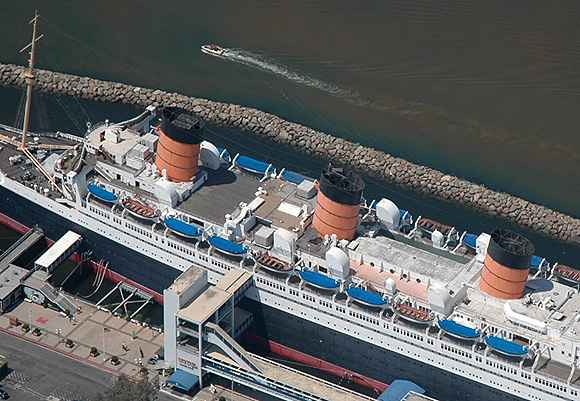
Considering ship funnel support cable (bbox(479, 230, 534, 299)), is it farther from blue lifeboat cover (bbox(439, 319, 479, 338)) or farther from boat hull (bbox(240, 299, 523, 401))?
boat hull (bbox(240, 299, 523, 401))

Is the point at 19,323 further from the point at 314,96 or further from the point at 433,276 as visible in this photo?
the point at 314,96

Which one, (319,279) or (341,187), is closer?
(319,279)

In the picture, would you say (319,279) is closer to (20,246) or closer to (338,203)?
(338,203)

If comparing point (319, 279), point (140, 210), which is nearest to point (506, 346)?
point (319, 279)

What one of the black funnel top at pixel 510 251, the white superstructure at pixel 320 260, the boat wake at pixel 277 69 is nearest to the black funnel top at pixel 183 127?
the white superstructure at pixel 320 260

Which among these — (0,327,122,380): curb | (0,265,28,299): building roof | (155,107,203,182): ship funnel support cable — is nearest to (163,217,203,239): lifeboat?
(155,107,203,182): ship funnel support cable
